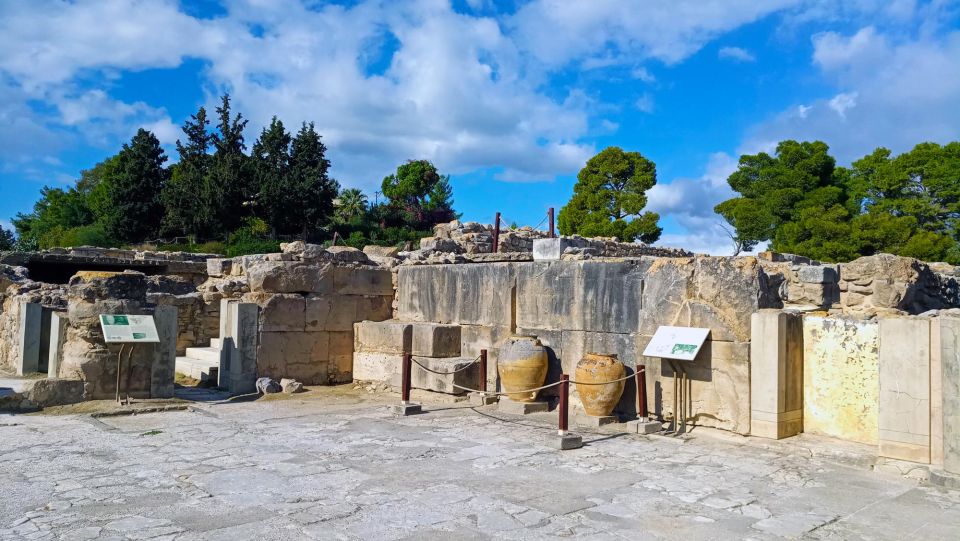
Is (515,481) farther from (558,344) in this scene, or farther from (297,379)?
(297,379)

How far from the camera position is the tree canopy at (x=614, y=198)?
37.7 m

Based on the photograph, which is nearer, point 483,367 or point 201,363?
point 483,367

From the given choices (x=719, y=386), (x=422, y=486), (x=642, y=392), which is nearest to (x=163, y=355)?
(x=422, y=486)

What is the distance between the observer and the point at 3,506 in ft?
15.5

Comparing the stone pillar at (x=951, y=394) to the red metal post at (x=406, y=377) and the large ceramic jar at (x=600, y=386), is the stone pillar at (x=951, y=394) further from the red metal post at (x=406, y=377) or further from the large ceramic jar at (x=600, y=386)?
the red metal post at (x=406, y=377)

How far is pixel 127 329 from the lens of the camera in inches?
347

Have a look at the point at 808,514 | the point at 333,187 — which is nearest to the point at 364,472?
the point at 808,514

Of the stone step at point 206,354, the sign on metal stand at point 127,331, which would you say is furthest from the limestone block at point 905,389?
the stone step at point 206,354

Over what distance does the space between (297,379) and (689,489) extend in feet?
24.2

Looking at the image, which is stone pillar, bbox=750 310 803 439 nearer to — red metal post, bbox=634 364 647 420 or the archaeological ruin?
the archaeological ruin

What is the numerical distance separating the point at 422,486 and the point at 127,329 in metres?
5.38

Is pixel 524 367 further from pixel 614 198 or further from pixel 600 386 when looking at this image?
pixel 614 198

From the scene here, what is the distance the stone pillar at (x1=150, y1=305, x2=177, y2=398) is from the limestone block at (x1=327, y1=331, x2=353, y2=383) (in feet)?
9.12

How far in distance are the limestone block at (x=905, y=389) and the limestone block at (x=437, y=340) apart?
6.06 metres
